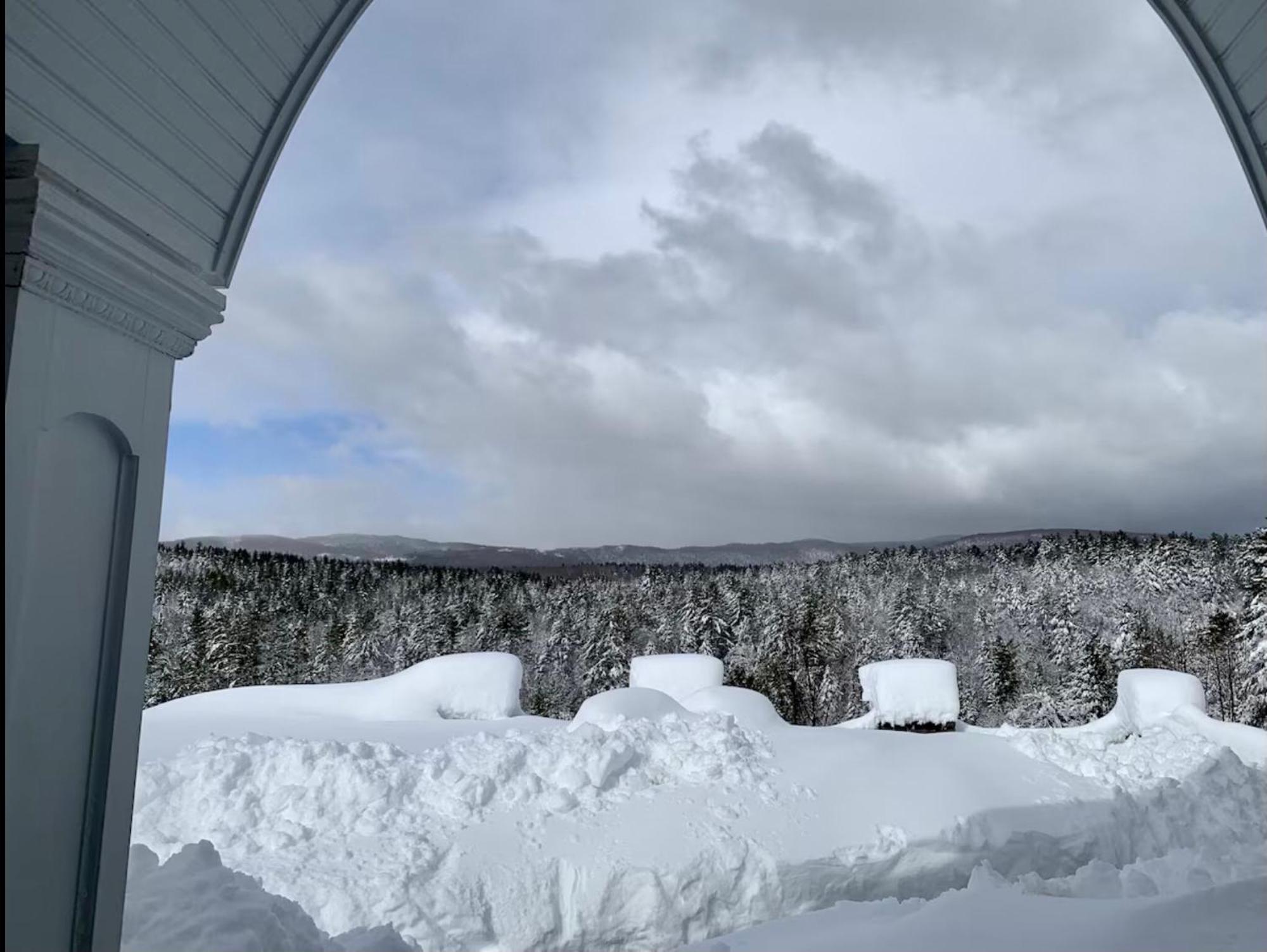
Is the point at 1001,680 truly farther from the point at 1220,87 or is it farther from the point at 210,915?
the point at 1220,87

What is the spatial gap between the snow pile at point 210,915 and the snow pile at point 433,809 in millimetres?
2304

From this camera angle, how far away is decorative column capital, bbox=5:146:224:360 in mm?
1733

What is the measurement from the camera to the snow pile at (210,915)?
3518mm

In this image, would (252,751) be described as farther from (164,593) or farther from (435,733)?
(164,593)

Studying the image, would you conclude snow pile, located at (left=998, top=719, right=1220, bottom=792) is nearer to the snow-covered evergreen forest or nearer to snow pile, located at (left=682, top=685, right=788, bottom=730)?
snow pile, located at (left=682, top=685, right=788, bottom=730)

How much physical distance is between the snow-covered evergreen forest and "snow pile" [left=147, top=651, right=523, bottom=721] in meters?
20.1

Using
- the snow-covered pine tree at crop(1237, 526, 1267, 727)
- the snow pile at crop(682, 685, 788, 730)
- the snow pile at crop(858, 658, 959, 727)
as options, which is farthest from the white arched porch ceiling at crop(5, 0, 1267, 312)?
the snow-covered pine tree at crop(1237, 526, 1267, 727)

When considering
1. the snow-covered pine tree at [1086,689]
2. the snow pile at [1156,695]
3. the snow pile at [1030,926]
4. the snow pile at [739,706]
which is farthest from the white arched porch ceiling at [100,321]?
the snow-covered pine tree at [1086,689]

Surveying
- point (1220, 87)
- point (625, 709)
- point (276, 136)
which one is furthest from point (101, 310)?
point (625, 709)

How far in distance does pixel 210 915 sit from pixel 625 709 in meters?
6.27

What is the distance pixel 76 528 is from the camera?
193 cm

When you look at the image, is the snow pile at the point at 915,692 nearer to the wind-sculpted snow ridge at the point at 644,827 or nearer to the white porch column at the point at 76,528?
the wind-sculpted snow ridge at the point at 644,827

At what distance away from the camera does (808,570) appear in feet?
230

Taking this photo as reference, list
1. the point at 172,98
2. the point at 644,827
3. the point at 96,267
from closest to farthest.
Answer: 1. the point at 96,267
2. the point at 172,98
3. the point at 644,827
